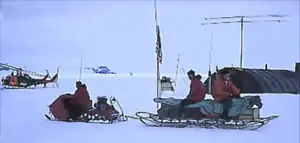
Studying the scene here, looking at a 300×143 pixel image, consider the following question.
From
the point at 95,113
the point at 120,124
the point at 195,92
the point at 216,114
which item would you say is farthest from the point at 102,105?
the point at 216,114

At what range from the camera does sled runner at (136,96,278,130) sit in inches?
181

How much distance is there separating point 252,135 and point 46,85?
1.75m

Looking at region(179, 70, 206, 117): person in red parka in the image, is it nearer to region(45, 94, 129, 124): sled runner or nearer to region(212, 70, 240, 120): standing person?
region(212, 70, 240, 120): standing person

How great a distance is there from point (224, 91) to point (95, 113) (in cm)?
116

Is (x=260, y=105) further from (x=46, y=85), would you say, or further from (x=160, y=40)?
(x=46, y=85)

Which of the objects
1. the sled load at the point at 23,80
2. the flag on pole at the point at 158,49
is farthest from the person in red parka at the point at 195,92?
the sled load at the point at 23,80

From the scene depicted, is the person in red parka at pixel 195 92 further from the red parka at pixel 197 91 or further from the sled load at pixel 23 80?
the sled load at pixel 23 80

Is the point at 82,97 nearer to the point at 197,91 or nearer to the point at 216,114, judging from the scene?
the point at 197,91

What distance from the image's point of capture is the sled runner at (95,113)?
4828 millimetres

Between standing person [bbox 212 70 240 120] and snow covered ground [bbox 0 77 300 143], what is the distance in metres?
0.24

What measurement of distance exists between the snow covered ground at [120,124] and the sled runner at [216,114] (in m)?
0.10

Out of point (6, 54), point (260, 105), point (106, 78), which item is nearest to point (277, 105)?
point (260, 105)

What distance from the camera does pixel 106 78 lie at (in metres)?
4.55

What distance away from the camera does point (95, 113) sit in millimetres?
4914
